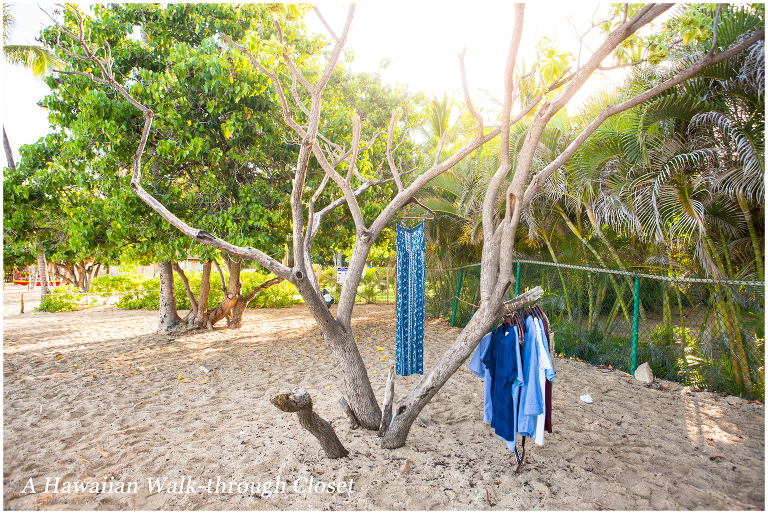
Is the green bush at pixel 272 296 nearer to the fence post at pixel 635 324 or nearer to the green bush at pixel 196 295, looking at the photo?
the green bush at pixel 196 295

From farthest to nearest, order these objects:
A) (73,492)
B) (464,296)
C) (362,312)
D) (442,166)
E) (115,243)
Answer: (362,312) → (464,296) → (115,243) → (442,166) → (73,492)

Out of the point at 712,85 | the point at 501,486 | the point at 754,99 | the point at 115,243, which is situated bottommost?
the point at 501,486

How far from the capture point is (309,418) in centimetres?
276

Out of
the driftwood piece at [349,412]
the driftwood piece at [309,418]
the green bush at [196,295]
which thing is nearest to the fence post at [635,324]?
the driftwood piece at [349,412]

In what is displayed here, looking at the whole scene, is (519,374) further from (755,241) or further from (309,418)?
(755,241)

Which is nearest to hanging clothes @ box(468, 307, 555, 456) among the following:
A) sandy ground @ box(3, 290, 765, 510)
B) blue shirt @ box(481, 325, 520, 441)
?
blue shirt @ box(481, 325, 520, 441)

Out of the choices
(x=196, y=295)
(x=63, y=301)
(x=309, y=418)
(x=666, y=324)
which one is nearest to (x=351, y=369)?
(x=309, y=418)

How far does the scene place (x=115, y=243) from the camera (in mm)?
6578

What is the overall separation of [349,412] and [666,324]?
433 centimetres

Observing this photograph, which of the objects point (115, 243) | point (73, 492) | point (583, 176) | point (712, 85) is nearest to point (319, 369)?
point (73, 492)

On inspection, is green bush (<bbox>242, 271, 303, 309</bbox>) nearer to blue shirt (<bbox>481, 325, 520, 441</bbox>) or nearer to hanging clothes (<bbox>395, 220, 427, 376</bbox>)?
hanging clothes (<bbox>395, 220, 427, 376</bbox>)

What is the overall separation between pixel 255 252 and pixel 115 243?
15.9 ft

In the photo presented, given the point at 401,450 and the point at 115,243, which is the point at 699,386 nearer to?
the point at 401,450

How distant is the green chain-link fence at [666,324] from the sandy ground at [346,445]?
353 mm
